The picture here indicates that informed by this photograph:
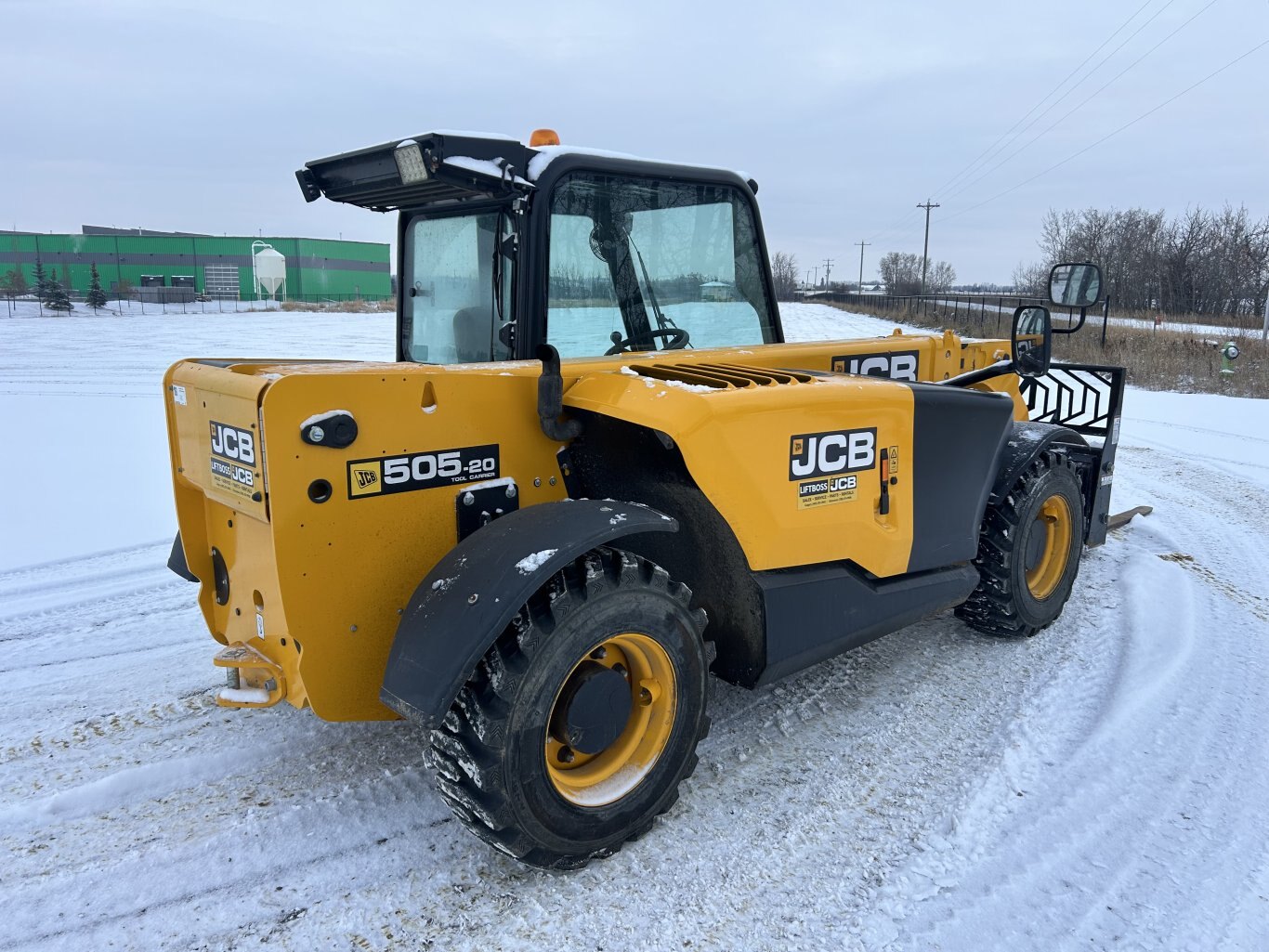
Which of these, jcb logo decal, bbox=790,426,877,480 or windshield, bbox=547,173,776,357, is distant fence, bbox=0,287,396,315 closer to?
windshield, bbox=547,173,776,357

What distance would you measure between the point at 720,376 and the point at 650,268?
81 centimetres

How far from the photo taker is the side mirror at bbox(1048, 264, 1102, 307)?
408 centimetres

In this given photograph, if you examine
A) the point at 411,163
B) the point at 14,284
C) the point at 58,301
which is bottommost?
the point at 58,301

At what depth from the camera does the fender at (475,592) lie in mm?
2402

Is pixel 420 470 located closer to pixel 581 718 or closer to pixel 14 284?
pixel 581 718

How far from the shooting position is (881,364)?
4.47 meters

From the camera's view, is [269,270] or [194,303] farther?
[269,270]

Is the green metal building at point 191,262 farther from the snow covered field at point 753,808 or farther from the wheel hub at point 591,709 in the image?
the wheel hub at point 591,709

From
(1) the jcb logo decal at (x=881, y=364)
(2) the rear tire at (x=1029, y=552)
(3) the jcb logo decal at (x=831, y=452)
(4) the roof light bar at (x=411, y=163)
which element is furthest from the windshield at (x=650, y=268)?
(2) the rear tire at (x=1029, y=552)

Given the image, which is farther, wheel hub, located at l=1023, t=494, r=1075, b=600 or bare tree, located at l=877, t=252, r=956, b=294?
bare tree, located at l=877, t=252, r=956, b=294

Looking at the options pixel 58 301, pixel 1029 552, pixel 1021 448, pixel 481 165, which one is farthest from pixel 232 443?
pixel 58 301

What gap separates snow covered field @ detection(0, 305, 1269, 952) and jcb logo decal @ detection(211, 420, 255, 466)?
1202mm

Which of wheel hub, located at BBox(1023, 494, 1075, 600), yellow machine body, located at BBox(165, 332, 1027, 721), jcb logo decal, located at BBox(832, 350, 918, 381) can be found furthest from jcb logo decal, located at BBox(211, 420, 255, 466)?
wheel hub, located at BBox(1023, 494, 1075, 600)

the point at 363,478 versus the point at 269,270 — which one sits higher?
the point at 269,270
